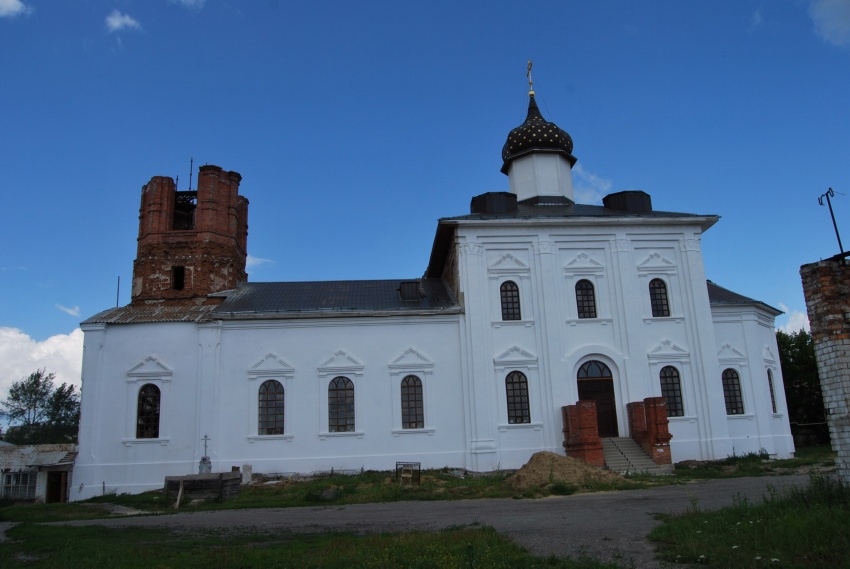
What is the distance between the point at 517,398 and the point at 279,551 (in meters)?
14.8

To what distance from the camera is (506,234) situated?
23.7 m

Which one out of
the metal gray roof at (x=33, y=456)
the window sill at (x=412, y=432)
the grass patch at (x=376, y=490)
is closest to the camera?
the grass patch at (x=376, y=490)

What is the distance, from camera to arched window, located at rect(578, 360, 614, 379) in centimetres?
2292

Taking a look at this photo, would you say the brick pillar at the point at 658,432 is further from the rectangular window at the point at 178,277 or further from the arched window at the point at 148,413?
the rectangular window at the point at 178,277

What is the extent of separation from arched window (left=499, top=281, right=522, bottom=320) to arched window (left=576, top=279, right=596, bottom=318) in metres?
2.18

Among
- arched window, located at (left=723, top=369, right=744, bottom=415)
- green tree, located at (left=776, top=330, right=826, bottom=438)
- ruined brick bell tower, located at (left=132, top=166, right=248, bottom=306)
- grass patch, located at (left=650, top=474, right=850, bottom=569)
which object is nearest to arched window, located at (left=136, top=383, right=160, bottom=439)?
ruined brick bell tower, located at (left=132, top=166, right=248, bottom=306)

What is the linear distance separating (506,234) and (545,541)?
1584cm

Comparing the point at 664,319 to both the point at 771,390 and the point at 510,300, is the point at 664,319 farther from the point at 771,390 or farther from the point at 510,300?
the point at 771,390

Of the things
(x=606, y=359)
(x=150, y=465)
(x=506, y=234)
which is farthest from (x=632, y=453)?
(x=150, y=465)

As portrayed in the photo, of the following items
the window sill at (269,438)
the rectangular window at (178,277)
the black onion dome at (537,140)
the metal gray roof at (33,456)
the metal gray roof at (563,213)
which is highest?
the black onion dome at (537,140)

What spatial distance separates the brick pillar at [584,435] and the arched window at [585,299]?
390 centimetres

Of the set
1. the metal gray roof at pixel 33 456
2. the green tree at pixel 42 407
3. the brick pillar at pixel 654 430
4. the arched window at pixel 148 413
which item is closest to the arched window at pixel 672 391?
the brick pillar at pixel 654 430

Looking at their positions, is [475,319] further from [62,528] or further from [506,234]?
[62,528]

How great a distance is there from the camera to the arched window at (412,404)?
22.4 m
